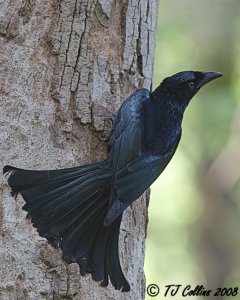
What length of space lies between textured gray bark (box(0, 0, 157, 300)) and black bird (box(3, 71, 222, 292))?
85 mm

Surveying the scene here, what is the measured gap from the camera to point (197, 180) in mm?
9461

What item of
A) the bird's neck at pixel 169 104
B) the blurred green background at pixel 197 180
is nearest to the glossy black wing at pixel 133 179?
the bird's neck at pixel 169 104

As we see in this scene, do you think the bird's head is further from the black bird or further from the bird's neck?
the black bird

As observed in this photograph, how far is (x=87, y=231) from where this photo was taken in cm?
305

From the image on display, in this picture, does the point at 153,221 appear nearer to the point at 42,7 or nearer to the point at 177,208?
the point at 177,208

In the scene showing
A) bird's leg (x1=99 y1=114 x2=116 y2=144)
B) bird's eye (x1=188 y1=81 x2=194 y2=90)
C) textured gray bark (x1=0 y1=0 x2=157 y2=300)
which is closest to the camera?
textured gray bark (x1=0 y1=0 x2=157 y2=300)

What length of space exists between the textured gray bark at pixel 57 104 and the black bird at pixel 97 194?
0.09 metres

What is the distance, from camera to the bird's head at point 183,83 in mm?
3561

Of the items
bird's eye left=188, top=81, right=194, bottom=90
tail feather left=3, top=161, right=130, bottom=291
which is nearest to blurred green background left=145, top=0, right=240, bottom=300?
bird's eye left=188, top=81, right=194, bottom=90

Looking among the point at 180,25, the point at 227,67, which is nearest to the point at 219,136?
the point at 227,67

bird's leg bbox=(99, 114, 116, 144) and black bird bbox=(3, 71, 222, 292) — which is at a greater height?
bird's leg bbox=(99, 114, 116, 144)

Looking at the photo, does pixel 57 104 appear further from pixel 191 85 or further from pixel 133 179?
pixel 191 85

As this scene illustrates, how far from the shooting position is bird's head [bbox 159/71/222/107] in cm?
356

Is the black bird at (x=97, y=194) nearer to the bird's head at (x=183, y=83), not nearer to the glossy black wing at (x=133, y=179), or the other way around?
the glossy black wing at (x=133, y=179)
